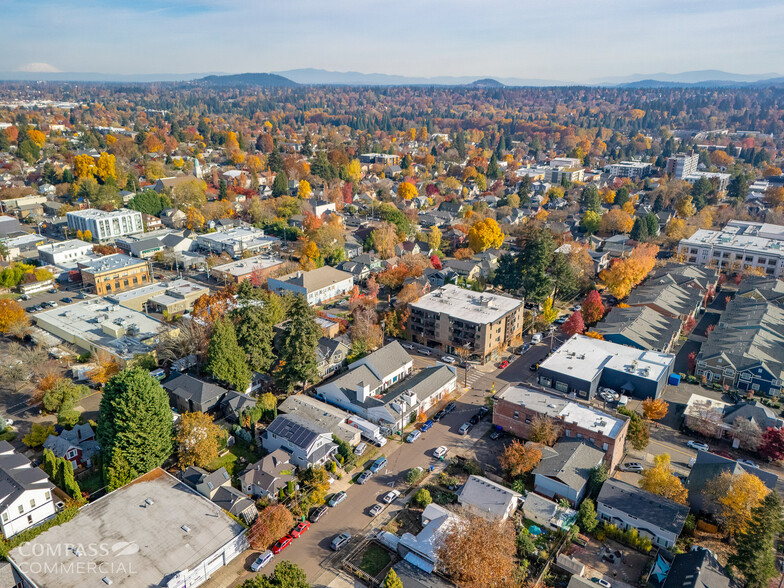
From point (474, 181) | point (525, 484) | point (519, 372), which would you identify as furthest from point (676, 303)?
point (474, 181)

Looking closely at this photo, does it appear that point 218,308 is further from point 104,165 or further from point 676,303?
point 104,165

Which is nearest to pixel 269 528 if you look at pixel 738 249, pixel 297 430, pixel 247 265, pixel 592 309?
pixel 297 430

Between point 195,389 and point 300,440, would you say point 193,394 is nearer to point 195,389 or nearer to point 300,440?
point 195,389

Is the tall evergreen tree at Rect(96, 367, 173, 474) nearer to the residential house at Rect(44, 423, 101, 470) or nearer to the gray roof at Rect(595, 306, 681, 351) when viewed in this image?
the residential house at Rect(44, 423, 101, 470)

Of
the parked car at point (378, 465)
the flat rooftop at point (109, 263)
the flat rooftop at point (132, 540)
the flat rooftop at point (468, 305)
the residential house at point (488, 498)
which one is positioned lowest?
the parked car at point (378, 465)

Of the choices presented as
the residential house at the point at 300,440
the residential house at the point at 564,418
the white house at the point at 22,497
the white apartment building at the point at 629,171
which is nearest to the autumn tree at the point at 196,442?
the residential house at the point at 300,440

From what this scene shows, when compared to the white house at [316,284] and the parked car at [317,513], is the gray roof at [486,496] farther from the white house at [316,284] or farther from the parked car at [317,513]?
the white house at [316,284]
